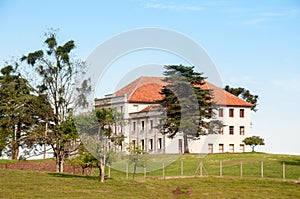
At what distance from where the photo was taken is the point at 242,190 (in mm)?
32750

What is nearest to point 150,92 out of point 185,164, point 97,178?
point 185,164

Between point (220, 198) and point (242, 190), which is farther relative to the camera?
point (242, 190)

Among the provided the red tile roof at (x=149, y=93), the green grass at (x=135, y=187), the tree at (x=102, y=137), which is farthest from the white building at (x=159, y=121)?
the tree at (x=102, y=137)

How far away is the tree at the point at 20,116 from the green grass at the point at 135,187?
1160cm

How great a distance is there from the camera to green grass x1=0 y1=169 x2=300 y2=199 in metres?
29.1

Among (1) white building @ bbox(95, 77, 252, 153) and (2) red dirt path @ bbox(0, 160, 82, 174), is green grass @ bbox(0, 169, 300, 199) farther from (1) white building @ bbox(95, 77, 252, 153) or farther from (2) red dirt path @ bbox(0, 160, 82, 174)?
(1) white building @ bbox(95, 77, 252, 153)

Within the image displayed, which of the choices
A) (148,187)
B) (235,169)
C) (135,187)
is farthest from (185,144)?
(135,187)

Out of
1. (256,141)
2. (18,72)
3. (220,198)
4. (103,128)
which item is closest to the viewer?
(220,198)

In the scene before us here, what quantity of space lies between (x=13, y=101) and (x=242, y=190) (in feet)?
77.5

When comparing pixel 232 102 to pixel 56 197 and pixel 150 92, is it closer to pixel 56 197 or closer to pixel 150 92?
pixel 150 92

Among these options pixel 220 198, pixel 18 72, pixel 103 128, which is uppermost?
pixel 18 72

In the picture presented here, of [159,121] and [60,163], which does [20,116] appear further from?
[159,121]

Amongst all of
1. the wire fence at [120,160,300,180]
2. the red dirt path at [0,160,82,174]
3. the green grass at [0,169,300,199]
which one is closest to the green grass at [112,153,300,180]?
the wire fence at [120,160,300,180]

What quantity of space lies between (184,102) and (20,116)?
1857 cm
